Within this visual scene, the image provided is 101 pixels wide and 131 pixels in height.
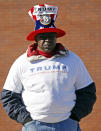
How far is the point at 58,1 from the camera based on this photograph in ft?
17.8

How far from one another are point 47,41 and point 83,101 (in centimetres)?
52

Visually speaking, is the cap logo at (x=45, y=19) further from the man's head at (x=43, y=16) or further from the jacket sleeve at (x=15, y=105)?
the jacket sleeve at (x=15, y=105)

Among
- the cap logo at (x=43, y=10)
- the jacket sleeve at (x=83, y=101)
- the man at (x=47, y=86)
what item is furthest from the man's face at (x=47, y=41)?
the jacket sleeve at (x=83, y=101)

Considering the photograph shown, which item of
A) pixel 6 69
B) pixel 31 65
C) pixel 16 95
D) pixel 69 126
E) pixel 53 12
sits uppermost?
pixel 53 12

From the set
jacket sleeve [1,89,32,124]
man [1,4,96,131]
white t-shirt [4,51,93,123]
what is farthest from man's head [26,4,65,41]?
jacket sleeve [1,89,32,124]

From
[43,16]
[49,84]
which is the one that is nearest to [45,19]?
[43,16]

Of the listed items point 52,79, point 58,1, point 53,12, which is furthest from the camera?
point 58,1

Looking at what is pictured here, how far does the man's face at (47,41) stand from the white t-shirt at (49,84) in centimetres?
8

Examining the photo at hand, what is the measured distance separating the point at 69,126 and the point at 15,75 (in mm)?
534

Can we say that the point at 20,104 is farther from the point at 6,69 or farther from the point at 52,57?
the point at 6,69

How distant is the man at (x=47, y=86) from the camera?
106 inches

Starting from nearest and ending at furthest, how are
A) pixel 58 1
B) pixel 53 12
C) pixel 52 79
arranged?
pixel 52 79 < pixel 53 12 < pixel 58 1

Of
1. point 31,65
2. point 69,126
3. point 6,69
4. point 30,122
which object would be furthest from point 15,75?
point 6,69

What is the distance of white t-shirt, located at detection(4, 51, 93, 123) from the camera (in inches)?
105
